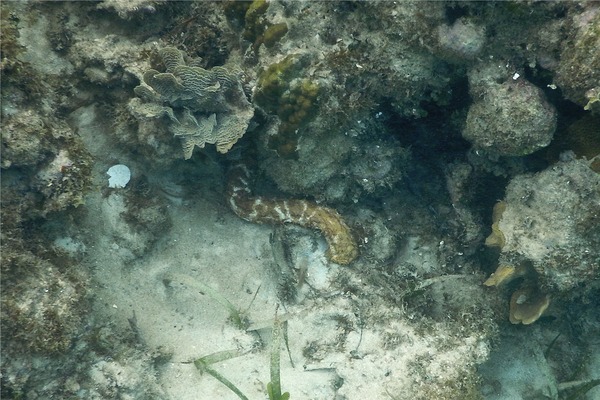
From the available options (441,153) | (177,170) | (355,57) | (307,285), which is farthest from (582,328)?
(177,170)

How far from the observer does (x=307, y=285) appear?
531cm

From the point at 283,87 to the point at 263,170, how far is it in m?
1.36

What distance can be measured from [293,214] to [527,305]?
2.85 meters

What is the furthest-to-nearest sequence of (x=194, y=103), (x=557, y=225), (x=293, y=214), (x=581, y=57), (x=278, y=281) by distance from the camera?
(x=278, y=281) < (x=293, y=214) < (x=194, y=103) < (x=557, y=225) < (x=581, y=57)

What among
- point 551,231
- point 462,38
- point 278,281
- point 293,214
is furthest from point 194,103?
point 551,231

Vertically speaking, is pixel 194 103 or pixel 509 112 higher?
pixel 509 112

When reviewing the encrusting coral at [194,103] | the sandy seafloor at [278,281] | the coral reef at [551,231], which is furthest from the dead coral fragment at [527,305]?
the encrusting coral at [194,103]

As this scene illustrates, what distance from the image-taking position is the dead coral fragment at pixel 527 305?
15.0 ft

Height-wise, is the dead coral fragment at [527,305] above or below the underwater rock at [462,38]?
below

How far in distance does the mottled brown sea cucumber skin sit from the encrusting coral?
81 cm

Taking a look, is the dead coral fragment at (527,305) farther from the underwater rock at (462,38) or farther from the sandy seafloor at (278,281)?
the underwater rock at (462,38)

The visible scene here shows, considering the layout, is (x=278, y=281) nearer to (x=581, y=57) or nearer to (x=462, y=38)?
(x=462, y=38)

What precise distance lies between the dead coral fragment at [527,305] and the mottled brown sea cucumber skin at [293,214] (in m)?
1.86

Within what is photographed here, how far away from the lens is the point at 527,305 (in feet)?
15.5
